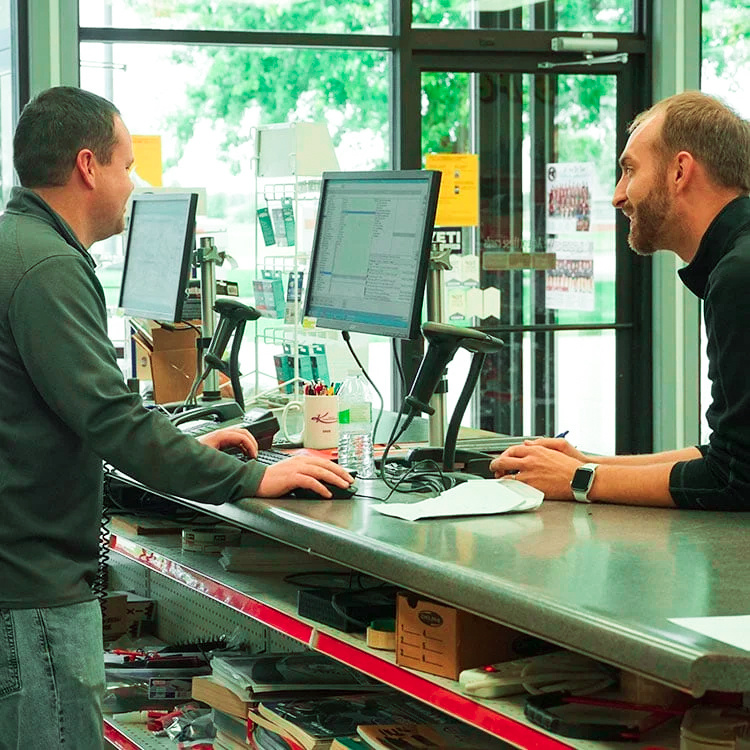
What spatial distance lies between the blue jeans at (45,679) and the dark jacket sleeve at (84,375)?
0.89ft

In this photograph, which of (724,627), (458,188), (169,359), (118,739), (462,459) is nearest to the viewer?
(724,627)

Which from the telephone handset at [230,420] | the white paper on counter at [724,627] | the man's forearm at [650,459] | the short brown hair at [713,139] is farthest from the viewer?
the telephone handset at [230,420]

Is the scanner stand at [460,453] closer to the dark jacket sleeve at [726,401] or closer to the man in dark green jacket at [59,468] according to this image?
the man in dark green jacket at [59,468]

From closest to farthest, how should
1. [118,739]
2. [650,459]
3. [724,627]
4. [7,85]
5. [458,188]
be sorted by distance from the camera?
[724,627]
[650,459]
[118,739]
[7,85]
[458,188]

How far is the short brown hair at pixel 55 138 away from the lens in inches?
86.8

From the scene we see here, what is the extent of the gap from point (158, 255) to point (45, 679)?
1.72 metres

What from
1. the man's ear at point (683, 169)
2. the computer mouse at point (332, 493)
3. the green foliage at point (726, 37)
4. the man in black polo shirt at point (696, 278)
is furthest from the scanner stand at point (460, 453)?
the green foliage at point (726, 37)

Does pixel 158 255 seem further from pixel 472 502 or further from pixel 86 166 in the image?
pixel 472 502

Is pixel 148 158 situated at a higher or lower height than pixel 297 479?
higher

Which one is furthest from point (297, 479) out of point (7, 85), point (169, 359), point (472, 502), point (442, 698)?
point (7, 85)

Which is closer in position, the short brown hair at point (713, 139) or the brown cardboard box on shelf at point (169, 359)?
the short brown hair at point (713, 139)

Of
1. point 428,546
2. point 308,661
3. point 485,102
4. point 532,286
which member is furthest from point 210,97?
point 428,546

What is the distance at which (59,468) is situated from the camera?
2090 millimetres

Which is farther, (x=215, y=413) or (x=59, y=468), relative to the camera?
(x=215, y=413)
